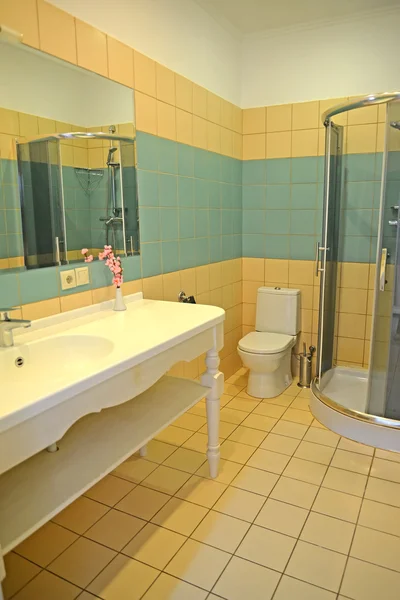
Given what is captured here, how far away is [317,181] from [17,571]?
2922 millimetres

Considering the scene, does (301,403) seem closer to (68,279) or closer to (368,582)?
(368,582)

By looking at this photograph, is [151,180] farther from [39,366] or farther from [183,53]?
[39,366]

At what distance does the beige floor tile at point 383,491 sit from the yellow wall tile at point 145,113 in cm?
213

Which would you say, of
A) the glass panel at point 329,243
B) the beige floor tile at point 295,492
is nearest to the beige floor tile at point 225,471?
the beige floor tile at point 295,492

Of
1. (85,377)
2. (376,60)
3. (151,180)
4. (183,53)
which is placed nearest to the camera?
(85,377)

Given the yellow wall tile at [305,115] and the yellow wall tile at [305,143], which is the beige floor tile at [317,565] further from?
the yellow wall tile at [305,115]

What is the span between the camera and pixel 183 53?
266 centimetres

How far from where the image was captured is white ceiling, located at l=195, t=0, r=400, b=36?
110 inches

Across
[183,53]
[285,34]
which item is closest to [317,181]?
[285,34]

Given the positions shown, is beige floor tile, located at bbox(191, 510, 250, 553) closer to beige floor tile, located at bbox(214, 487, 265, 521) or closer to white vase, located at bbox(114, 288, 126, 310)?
beige floor tile, located at bbox(214, 487, 265, 521)

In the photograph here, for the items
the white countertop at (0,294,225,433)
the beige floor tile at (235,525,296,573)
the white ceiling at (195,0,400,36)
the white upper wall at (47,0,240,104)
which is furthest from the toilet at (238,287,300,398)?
the white ceiling at (195,0,400,36)

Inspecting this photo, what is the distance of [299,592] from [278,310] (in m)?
2.07

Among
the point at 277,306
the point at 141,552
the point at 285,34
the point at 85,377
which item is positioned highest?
the point at 285,34

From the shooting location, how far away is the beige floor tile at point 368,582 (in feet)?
5.07
